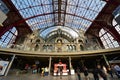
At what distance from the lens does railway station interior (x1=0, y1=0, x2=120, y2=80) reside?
19328 millimetres

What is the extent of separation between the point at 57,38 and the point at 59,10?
9604 millimetres

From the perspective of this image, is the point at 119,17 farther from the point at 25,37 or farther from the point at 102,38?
the point at 25,37

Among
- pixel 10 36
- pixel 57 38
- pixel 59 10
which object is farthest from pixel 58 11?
pixel 10 36

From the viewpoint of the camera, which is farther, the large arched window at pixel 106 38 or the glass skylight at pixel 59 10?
the large arched window at pixel 106 38

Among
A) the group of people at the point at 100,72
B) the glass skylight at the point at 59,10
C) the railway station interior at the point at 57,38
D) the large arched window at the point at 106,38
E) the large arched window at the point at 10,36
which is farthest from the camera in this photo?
the large arched window at the point at 106,38

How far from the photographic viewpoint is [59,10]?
3447 cm

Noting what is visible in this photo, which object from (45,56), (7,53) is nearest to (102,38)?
(45,56)

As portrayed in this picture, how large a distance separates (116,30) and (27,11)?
80.4 ft

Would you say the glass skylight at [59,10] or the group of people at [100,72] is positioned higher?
the glass skylight at [59,10]

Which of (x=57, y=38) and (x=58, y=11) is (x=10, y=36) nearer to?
(x=57, y=38)

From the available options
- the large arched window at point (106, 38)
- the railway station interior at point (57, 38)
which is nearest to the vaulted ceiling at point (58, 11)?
the railway station interior at point (57, 38)

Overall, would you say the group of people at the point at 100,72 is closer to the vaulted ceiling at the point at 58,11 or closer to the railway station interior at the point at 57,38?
the railway station interior at the point at 57,38

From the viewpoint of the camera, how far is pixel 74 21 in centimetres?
4050

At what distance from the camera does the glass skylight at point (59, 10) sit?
28395mm
